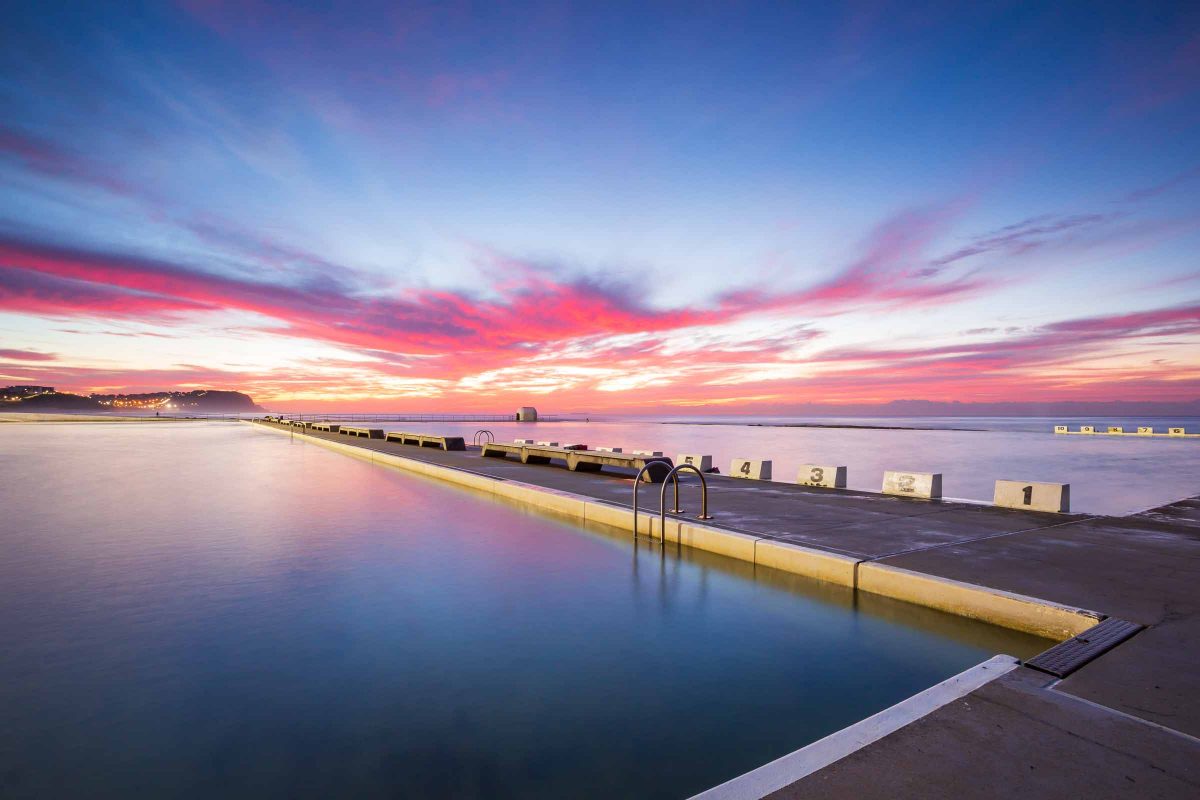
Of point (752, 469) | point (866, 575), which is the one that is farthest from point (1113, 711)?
point (752, 469)

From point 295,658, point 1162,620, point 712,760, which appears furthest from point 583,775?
point 1162,620

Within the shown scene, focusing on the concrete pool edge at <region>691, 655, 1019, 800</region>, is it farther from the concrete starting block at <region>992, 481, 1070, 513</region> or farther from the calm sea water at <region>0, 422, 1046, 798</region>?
the concrete starting block at <region>992, 481, 1070, 513</region>

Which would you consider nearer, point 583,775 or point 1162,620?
point 583,775

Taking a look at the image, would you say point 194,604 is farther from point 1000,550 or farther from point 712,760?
point 1000,550

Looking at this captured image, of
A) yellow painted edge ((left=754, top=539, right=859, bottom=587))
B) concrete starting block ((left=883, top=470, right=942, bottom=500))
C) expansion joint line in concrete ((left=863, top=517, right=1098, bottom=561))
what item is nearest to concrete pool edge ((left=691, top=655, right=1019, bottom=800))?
yellow painted edge ((left=754, top=539, right=859, bottom=587))

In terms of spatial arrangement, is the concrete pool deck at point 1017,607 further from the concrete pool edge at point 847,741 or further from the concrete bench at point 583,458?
the concrete bench at point 583,458

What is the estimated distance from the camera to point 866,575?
6793mm

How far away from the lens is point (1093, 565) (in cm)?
673

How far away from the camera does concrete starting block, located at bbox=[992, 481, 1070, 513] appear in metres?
10.4

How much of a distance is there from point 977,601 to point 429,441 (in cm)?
2808

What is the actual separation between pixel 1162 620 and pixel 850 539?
11.3ft

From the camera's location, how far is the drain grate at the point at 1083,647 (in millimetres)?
4125

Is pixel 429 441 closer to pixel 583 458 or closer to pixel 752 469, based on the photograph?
pixel 583 458

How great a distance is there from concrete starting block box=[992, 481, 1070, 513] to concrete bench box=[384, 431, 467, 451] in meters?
20.5
